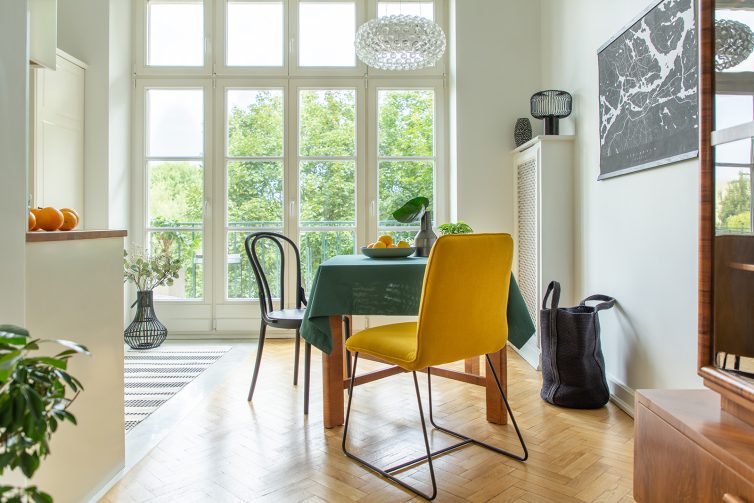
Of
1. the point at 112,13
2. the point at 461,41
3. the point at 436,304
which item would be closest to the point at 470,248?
the point at 436,304

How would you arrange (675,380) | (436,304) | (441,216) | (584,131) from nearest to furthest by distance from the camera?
(436,304) → (675,380) → (584,131) → (441,216)

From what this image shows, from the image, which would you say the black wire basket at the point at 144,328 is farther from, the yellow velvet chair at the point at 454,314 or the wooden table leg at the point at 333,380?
the yellow velvet chair at the point at 454,314

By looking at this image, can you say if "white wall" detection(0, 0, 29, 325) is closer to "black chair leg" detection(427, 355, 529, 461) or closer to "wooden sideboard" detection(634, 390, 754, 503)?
"black chair leg" detection(427, 355, 529, 461)

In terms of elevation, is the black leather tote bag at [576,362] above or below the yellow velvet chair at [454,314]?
below

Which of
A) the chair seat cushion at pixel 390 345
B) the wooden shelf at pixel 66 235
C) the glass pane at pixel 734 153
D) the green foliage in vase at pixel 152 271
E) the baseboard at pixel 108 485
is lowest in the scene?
the baseboard at pixel 108 485

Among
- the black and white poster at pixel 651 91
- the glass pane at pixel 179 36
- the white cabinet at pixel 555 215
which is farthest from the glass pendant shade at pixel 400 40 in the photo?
the glass pane at pixel 179 36

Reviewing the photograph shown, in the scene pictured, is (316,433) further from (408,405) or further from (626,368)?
(626,368)

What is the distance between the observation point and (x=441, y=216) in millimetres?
4672

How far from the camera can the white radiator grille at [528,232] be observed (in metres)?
3.65

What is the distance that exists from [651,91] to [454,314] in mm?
1584

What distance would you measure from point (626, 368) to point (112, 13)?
15.5ft

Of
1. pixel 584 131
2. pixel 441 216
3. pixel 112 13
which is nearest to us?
pixel 584 131

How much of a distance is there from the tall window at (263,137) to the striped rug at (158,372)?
0.59 meters

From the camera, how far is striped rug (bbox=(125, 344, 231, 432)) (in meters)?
2.78
